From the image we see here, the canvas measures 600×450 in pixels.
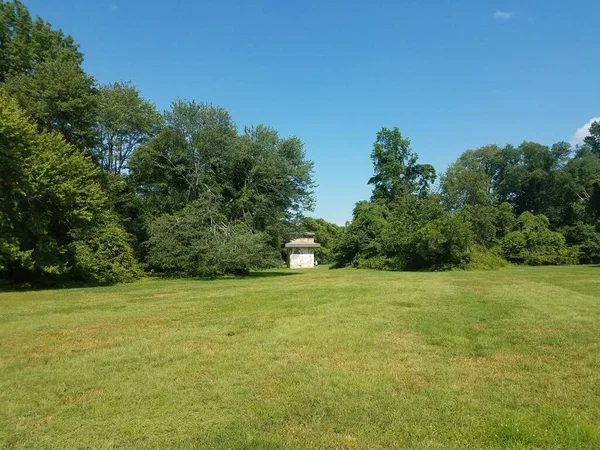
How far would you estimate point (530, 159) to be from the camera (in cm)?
6347

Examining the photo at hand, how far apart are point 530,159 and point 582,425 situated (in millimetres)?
69131

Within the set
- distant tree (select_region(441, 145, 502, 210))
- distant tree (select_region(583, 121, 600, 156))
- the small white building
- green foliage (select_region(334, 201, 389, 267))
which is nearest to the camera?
green foliage (select_region(334, 201, 389, 267))

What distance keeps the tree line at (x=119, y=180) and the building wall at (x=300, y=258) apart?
2151 cm

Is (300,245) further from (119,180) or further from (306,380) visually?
(306,380)

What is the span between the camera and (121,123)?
92.5 feet

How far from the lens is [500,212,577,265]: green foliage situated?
119ft

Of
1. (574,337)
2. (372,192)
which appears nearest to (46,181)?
(574,337)

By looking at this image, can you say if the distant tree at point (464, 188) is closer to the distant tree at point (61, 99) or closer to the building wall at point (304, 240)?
the building wall at point (304, 240)

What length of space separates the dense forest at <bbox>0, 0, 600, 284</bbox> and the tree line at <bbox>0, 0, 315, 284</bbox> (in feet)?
0.26

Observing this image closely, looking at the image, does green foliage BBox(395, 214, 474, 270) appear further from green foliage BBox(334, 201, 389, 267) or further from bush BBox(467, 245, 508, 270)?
green foliage BBox(334, 201, 389, 267)

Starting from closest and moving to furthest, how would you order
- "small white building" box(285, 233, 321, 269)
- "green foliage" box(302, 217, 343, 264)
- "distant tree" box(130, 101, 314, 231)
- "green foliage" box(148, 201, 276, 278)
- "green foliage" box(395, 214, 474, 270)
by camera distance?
"green foliage" box(148, 201, 276, 278) < "distant tree" box(130, 101, 314, 231) < "green foliage" box(395, 214, 474, 270) < "small white building" box(285, 233, 321, 269) < "green foliage" box(302, 217, 343, 264)

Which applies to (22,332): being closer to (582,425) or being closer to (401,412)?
(401,412)

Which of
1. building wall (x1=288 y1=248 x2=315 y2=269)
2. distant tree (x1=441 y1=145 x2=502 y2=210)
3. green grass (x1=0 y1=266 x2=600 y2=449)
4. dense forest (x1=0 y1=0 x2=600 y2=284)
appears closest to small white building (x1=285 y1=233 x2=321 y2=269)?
building wall (x1=288 y1=248 x2=315 y2=269)

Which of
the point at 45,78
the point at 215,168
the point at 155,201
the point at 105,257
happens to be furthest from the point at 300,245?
the point at 45,78
